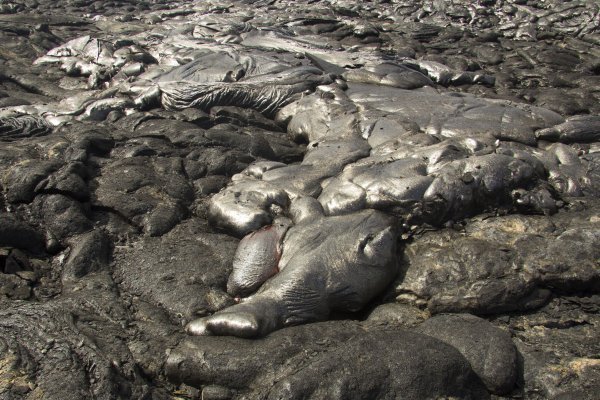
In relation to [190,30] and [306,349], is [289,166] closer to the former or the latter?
[306,349]

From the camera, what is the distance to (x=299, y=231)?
16.7ft

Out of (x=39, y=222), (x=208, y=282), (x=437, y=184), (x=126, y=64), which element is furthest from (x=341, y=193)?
(x=126, y=64)

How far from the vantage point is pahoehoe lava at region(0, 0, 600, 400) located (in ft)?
12.6

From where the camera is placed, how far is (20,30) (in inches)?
480

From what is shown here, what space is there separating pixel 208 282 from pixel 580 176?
4.20m

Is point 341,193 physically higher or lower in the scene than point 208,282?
higher

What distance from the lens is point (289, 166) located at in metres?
6.28

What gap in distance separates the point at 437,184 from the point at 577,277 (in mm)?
1542

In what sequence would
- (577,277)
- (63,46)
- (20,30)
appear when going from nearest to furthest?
1. (577,277)
2. (63,46)
3. (20,30)

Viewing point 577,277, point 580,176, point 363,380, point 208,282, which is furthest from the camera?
point 580,176

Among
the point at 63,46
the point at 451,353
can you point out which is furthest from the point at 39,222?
the point at 63,46

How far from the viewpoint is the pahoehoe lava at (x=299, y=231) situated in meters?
3.83

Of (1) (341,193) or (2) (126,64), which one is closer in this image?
(1) (341,193)

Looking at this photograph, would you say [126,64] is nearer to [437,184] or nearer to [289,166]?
[289,166]
